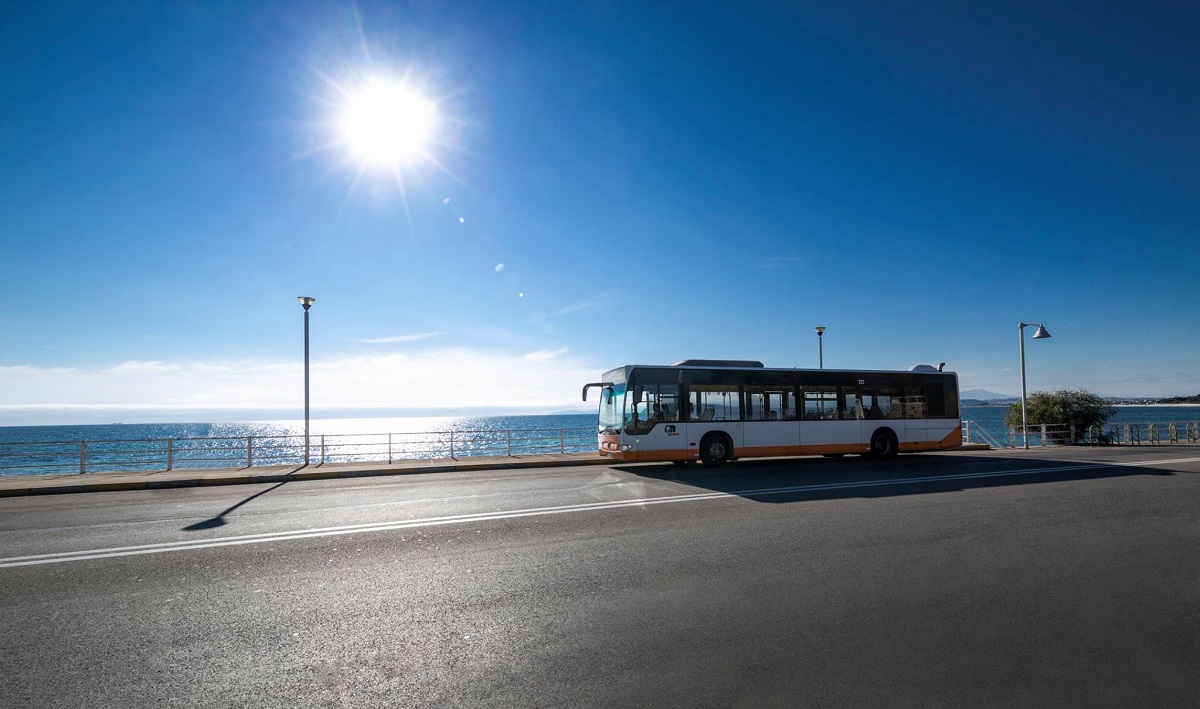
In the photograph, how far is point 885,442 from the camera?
59.1 ft

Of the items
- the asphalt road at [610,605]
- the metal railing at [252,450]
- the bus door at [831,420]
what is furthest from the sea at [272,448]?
the bus door at [831,420]

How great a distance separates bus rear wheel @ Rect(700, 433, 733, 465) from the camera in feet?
52.4

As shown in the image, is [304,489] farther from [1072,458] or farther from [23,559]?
[1072,458]

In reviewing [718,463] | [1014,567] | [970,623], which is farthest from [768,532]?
[718,463]

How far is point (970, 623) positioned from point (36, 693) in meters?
5.91

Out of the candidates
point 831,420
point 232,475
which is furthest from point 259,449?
point 831,420

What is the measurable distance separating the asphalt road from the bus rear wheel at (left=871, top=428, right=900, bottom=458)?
28.4 ft

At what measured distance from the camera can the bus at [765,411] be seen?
15516mm

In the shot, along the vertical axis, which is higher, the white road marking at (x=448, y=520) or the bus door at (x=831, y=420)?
the bus door at (x=831, y=420)

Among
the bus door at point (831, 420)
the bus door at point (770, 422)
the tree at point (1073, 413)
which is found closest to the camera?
the bus door at point (770, 422)

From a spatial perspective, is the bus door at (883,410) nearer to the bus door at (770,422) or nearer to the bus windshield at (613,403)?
the bus door at (770,422)

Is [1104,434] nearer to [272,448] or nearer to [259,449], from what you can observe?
[259,449]

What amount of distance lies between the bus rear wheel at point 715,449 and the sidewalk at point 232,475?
3311mm

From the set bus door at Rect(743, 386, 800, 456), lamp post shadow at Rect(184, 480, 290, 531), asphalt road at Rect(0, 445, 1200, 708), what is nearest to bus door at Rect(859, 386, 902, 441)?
bus door at Rect(743, 386, 800, 456)
